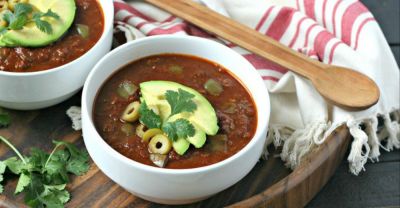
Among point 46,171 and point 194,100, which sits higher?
point 194,100

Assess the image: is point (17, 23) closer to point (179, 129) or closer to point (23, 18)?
point (23, 18)

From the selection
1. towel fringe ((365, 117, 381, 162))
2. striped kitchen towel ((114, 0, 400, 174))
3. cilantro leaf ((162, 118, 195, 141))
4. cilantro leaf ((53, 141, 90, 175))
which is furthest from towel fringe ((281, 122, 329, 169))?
cilantro leaf ((53, 141, 90, 175))

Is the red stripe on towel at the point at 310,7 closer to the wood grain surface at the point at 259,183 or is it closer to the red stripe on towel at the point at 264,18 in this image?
the red stripe on towel at the point at 264,18

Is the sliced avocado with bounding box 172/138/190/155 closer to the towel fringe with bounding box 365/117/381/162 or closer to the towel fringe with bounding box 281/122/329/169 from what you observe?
the towel fringe with bounding box 281/122/329/169

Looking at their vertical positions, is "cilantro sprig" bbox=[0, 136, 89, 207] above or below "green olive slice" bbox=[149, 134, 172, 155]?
below

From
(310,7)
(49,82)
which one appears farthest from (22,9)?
(310,7)

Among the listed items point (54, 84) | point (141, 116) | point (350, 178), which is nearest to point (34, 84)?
point (54, 84)

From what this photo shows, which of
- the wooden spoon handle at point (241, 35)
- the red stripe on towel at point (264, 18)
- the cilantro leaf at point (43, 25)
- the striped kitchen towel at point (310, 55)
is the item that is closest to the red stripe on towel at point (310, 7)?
the striped kitchen towel at point (310, 55)
